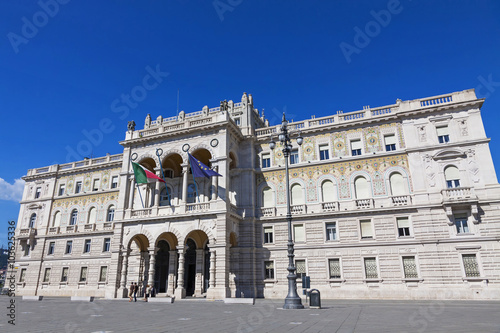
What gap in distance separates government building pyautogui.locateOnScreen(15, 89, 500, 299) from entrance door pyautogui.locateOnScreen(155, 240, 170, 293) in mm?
103

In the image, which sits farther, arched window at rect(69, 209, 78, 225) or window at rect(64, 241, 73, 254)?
arched window at rect(69, 209, 78, 225)

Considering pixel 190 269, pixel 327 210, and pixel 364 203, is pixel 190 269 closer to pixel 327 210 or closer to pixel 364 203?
pixel 327 210

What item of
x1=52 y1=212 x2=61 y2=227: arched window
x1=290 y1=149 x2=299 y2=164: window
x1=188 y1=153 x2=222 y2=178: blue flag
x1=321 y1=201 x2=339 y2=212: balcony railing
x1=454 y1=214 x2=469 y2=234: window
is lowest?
x1=454 y1=214 x2=469 y2=234: window

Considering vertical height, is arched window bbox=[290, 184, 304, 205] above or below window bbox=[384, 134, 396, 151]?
below

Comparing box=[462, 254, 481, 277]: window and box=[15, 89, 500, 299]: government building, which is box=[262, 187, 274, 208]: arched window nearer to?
box=[15, 89, 500, 299]: government building

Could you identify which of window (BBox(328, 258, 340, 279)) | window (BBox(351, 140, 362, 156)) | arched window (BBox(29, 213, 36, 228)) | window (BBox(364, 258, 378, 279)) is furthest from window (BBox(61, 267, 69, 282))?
window (BBox(351, 140, 362, 156))

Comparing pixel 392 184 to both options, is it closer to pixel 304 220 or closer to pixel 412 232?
pixel 412 232

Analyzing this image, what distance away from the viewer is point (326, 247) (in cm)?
2900

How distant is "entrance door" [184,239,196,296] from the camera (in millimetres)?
32625

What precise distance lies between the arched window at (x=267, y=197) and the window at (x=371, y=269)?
9804 mm

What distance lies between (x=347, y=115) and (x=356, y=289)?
1560 cm

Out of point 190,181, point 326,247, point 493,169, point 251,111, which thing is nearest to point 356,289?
point 326,247

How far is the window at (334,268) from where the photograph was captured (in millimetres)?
28291

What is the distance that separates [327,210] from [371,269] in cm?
593
